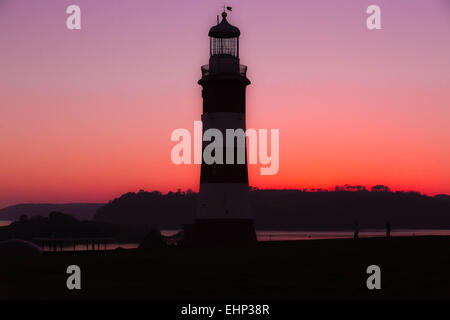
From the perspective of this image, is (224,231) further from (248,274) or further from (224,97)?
(248,274)

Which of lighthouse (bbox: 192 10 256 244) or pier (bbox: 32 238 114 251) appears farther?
pier (bbox: 32 238 114 251)

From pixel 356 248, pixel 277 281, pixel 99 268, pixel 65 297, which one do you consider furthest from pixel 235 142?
pixel 65 297

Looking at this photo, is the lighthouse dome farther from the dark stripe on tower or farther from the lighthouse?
the dark stripe on tower

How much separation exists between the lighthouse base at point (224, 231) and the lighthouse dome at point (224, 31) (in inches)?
413

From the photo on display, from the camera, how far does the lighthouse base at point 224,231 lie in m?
37.1

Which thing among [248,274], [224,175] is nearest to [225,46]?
[224,175]

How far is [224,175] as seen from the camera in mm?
36719

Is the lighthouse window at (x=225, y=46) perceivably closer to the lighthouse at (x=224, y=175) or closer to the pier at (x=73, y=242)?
the lighthouse at (x=224, y=175)

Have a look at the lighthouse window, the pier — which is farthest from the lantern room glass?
the pier

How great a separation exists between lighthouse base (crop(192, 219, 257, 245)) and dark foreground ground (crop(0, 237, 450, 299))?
3.15 meters

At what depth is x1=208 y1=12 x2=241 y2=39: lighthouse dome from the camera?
Answer: 125ft

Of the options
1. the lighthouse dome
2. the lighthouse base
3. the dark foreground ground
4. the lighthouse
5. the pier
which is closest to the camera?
the dark foreground ground

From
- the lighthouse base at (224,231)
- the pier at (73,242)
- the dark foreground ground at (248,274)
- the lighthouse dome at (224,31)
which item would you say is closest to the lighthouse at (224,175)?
the lighthouse base at (224,231)

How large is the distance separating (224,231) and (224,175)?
123 inches
